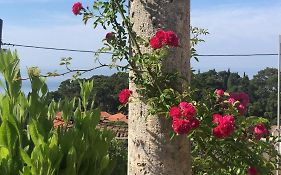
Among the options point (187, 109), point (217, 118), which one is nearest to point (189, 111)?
point (187, 109)

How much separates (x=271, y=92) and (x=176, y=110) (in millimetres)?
16616

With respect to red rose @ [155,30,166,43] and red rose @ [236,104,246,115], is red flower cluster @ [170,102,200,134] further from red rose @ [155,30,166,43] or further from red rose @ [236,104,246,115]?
red rose @ [236,104,246,115]

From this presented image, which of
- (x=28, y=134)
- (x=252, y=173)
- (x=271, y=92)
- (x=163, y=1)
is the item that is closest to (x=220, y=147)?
(x=252, y=173)

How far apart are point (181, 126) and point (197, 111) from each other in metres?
0.22

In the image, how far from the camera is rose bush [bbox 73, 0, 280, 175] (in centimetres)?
250

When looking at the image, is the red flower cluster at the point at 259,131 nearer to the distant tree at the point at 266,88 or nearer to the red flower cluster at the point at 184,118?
the red flower cluster at the point at 184,118

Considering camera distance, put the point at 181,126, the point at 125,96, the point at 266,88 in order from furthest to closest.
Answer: the point at 266,88, the point at 125,96, the point at 181,126

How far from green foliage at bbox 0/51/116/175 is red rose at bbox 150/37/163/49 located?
0.48 meters

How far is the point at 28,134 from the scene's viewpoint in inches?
104

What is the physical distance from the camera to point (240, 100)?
3.01m

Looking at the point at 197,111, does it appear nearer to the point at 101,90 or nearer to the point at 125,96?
the point at 125,96

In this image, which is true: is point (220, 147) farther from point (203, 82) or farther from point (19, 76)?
point (19, 76)

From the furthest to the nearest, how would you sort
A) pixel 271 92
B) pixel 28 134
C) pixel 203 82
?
pixel 271 92
pixel 203 82
pixel 28 134

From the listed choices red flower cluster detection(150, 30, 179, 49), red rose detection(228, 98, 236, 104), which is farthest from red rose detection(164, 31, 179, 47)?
red rose detection(228, 98, 236, 104)
